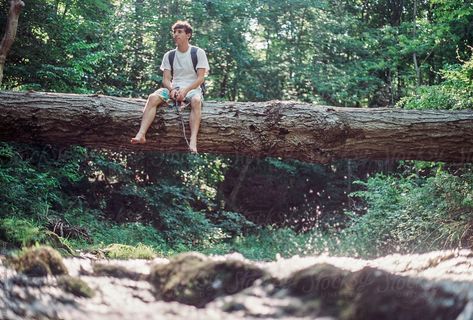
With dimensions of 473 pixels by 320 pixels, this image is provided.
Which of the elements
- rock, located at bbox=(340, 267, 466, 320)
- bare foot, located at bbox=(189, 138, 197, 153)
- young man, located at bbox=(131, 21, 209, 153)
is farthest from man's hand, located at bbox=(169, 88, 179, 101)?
rock, located at bbox=(340, 267, 466, 320)

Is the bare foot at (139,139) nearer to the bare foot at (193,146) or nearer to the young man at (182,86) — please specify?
the young man at (182,86)

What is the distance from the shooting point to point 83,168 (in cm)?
1070

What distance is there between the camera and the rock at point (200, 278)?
200 centimetres

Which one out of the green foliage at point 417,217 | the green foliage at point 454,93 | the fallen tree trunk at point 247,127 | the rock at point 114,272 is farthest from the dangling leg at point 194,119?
the green foliage at point 454,93

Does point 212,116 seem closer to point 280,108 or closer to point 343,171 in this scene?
Answer: point 280,108

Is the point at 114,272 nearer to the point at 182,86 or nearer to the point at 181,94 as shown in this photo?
the point at 181,94

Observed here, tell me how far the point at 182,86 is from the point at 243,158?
9.45 m

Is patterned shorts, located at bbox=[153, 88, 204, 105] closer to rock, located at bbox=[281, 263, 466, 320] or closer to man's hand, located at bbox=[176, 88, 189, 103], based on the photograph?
man's hand, located at bbox=[176, 88, 189, 103]

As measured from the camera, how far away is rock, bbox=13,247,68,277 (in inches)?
92.0

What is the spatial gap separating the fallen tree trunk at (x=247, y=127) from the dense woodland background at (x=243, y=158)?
3.75ft

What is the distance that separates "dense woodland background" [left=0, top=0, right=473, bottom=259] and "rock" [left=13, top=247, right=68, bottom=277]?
9.81 feet

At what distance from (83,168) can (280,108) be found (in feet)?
21.3

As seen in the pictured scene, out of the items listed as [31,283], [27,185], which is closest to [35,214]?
[27,185]

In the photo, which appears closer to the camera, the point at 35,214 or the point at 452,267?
the point at 452,267
